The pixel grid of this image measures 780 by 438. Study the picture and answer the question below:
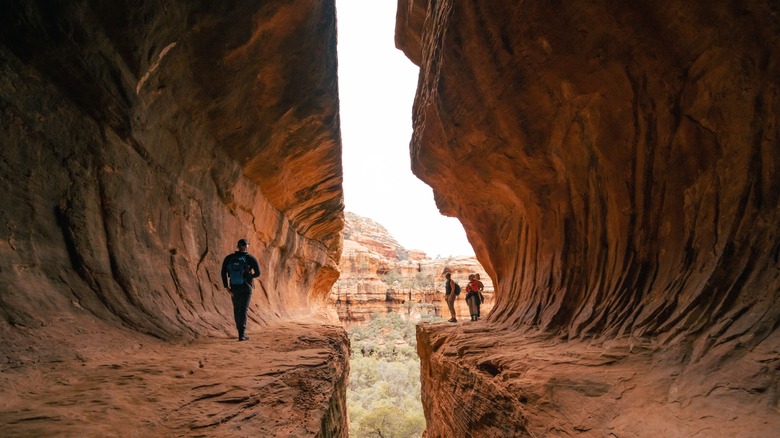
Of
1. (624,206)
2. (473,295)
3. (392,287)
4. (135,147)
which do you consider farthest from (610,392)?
(392,287)

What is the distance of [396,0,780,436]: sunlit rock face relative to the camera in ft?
9.18

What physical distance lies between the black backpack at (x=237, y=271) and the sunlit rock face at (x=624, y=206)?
3394 mm

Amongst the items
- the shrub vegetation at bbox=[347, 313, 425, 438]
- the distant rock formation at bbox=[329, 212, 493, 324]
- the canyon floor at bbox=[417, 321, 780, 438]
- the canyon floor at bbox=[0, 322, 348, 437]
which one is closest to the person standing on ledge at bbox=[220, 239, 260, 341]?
the canyon floor at bbox=[0, 322, 348, 437]

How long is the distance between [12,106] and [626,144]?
20.5 ft

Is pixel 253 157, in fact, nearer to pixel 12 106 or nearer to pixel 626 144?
pixel 12 106

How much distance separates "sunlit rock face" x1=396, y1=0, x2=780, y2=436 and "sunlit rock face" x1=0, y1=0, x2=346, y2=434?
233 centimetres

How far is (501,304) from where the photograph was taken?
8.33m

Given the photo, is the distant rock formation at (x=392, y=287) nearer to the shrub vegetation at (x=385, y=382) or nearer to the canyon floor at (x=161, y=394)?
the shrub vegetation at (x=385, y=382)

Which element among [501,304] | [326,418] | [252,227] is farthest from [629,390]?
[252,227]

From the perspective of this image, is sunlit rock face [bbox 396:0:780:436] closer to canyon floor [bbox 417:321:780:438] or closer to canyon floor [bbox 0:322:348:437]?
canyon floor [bbox 417:321:780:438]

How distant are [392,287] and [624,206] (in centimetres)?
4064

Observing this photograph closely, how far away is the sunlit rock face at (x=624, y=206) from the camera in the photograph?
110 inches

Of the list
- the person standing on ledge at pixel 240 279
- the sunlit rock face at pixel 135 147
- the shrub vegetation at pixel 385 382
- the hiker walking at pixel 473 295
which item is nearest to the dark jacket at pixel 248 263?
the person standing on ledge at pixel 240 279

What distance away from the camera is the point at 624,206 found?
447cm
